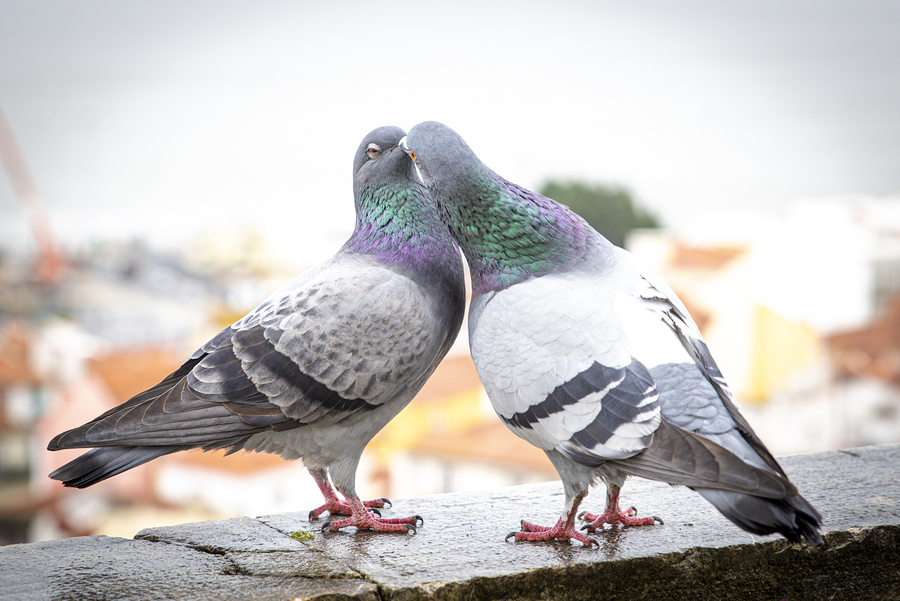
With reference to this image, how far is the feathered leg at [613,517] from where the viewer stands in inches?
131

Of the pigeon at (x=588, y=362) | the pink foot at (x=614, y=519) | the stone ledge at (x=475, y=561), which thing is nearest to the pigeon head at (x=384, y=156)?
the pigeon at (x=588, y=362)

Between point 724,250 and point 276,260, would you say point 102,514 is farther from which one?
point 724,250

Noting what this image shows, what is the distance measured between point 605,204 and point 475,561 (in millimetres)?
38207

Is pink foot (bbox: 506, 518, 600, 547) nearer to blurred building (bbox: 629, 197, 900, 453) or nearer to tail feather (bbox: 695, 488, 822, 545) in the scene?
tail feather (bbox: 695, 488, 822, 545)

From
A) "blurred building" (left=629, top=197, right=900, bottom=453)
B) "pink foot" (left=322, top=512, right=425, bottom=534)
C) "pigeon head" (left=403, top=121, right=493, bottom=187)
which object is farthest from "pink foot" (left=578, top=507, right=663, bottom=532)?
"blurred building" (left=629, top=197, right=900, bottom=453)

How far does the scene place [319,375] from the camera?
3.11 meters

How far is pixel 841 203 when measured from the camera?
3516cm

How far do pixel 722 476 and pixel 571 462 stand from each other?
62 cm

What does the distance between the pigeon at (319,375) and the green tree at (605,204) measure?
32.3 metres

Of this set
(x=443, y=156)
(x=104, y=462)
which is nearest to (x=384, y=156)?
(x=443, y=156)

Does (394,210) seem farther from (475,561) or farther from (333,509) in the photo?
(475,561)

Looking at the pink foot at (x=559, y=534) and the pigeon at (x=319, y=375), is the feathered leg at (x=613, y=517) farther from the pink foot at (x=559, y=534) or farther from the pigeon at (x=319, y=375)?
the pigeon at (x=319, y=375)

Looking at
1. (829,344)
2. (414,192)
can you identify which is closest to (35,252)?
(829,344)

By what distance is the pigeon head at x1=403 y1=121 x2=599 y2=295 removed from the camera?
3.05 metres
